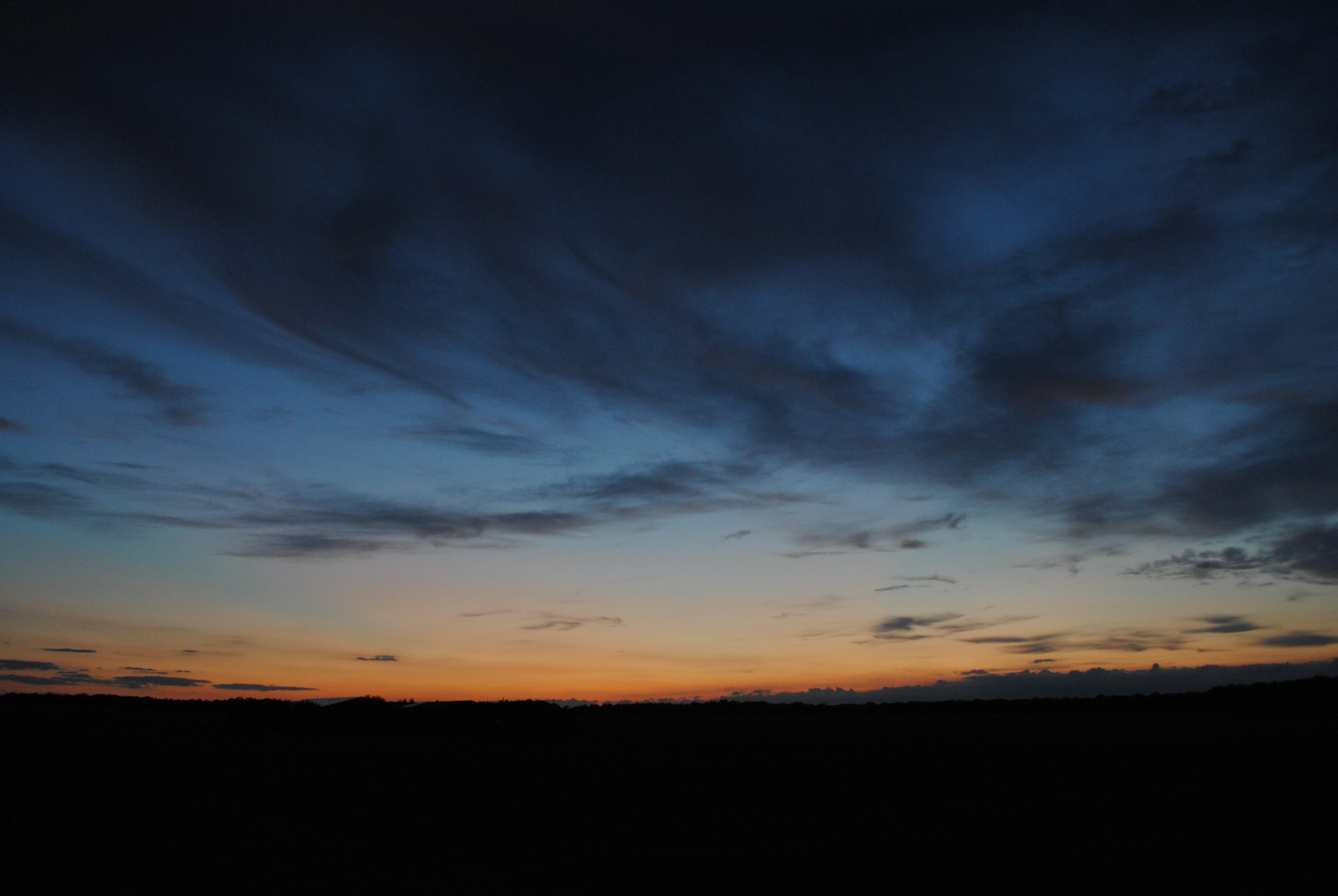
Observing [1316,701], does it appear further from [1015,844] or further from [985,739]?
[1015,844]

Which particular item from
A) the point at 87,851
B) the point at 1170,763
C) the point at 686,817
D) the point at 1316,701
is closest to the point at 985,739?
the point at 1170,763

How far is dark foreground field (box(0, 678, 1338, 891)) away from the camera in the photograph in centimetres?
1202

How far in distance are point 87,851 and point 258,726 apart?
1361 inches

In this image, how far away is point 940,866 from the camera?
38.8 feet

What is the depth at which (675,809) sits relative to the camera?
56.3 feet

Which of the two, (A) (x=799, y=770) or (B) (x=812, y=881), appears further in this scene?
(A) (x=799, y=770)

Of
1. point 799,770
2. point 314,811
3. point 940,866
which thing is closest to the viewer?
point 940,866

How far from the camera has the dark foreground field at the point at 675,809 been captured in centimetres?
1202

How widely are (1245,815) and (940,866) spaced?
8.05 meters

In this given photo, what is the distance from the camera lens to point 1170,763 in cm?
2464

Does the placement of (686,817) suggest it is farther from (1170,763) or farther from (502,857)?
(1170,763)

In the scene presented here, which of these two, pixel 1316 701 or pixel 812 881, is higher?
pixel 1316 701

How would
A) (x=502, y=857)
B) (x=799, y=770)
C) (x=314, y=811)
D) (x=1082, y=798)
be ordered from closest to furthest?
(x=502, y=857) → (x=314, y=811) → (x=1082, y=798) → (x=799, y=770)

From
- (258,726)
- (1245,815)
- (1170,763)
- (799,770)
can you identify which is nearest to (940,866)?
(1245,815)
